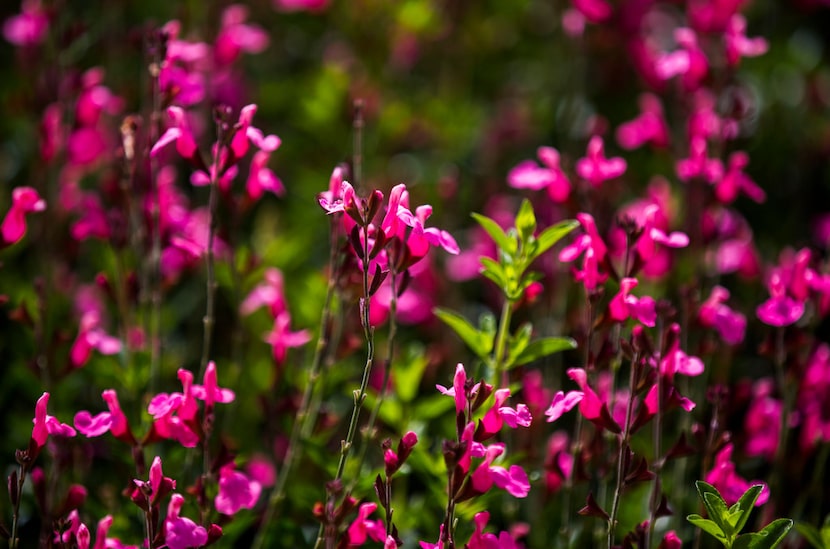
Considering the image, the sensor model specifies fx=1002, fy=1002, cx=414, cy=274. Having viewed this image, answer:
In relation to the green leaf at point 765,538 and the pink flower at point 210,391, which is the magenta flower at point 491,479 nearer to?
the green leaf at point 765,538

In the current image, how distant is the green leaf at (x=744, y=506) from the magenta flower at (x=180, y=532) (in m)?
1.02

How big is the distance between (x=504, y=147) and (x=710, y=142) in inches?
51.9

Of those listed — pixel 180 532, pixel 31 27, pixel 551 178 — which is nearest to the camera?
pixel 180 532

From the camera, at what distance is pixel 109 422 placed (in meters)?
2.09

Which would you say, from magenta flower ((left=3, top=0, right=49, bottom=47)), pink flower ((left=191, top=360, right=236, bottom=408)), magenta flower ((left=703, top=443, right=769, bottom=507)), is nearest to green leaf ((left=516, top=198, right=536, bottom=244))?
magenta flower ((left=703, top=443, right=769, bottom=507))

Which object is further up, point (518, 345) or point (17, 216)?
point (17, 216)

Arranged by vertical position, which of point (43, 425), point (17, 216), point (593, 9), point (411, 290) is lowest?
point (411, 290)

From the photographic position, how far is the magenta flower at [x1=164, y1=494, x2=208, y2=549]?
1.87 metres

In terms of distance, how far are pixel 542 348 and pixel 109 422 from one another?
0.95m

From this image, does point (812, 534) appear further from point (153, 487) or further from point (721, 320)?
point (153, 487)

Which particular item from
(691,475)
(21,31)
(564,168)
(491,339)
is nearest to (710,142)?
(564,168)

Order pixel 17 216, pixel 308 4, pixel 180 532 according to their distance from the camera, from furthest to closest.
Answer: pixel 308 4
pixel 17 216
pixel 180 532

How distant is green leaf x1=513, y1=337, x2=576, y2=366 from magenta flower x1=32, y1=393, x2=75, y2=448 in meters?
0.98

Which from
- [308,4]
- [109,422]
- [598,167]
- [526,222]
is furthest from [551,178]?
[308,4]
